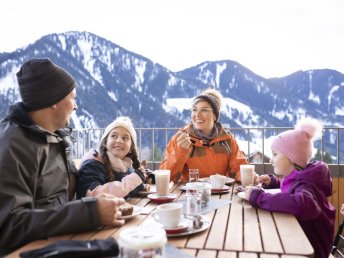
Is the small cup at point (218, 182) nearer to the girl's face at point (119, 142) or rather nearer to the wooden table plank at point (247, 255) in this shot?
the girl's face at point (119, 142)

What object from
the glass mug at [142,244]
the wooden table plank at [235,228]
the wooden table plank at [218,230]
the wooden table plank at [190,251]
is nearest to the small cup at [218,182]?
the wooden table plank at [235,228]

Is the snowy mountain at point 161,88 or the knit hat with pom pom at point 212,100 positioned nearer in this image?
the knit hat with pom pom at point 212,100

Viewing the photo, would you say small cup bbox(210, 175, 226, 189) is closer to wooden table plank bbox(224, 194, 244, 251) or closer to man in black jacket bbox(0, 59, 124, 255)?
wooden table plank bbox(224, 194, 244, 251)

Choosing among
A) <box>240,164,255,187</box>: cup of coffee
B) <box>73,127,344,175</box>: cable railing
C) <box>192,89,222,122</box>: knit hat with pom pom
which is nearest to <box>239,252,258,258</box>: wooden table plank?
<box>240,164,255,187</box>: cup of coffee

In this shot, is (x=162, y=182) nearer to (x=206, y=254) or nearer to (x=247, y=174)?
(x=247, y=174)

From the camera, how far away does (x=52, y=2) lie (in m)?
8.78

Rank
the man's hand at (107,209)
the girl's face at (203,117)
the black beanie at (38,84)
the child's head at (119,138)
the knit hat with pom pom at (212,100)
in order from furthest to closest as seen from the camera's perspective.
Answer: the knit hat with pom pom at (212,100), the girl's face at (203,117), the child's head at (119,138), the black beanie at (38,84), the man's hand at (107,209)

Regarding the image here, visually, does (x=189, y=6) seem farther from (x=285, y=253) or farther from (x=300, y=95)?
(x=285, y=253)

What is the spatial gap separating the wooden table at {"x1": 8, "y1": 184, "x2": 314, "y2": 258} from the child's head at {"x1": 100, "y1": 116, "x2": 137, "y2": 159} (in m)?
0.66

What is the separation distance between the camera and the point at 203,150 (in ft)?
9.69

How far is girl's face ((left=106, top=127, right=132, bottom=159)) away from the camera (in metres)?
2.34

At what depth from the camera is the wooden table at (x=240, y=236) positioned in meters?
1.22

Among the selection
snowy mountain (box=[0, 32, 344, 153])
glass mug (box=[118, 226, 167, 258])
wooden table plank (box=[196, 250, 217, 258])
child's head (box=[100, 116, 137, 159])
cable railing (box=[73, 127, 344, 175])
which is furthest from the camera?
snowy mountain (box=[0, 32, 344, 153])

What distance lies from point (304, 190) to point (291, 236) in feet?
1.69
